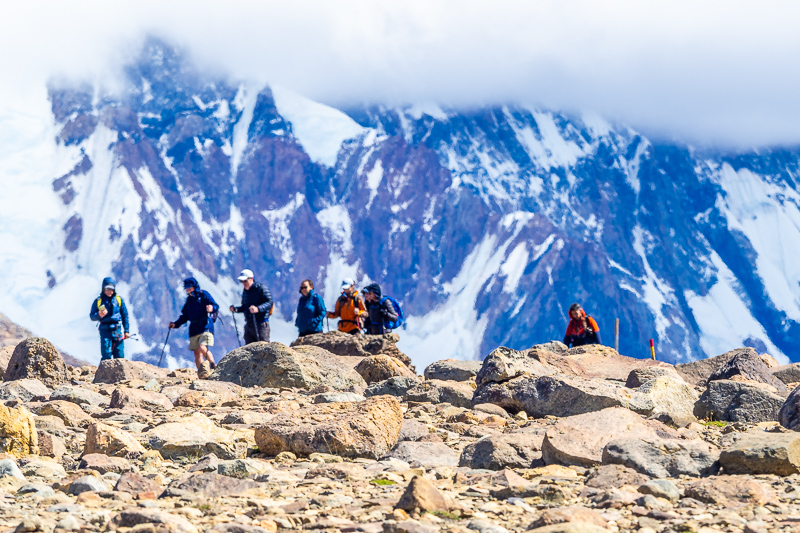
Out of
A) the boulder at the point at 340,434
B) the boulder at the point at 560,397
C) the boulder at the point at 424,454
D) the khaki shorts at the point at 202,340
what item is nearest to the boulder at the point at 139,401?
the boulder at the point at 340,434

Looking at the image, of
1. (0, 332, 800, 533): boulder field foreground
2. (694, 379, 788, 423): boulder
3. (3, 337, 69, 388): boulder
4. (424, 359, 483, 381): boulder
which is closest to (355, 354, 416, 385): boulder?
(0, 332, 800, 533): boulder field foreground

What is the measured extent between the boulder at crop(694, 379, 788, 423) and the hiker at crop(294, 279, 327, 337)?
378 inches

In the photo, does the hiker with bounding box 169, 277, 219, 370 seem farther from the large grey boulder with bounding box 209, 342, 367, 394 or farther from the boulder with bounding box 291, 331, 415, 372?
the large grey boulder with bounding box 209, 342, 367, 394

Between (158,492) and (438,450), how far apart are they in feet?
8.74

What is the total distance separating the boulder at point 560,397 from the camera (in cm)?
1030

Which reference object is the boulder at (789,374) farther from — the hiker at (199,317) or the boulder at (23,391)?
the boulder at (23,391)

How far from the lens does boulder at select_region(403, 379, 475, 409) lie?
469 inches

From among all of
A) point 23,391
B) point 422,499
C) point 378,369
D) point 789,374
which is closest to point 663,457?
point 422,499

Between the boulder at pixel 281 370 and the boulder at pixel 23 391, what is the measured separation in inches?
102

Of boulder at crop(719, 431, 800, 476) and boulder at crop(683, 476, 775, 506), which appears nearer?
boulder at crop(683, 476, 775, 506)

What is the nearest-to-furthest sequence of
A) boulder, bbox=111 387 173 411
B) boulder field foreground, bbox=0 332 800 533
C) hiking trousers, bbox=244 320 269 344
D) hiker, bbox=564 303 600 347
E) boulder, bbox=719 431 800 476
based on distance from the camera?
1. boulder field foreground, bbox=0 332 800 533
2. boulder, bbox=719 431 800 476
3. boulder, bbox=111 387 173 411
4. hiking trousers, bbox=244 320 269 344
5. hiker, bbox=564 303 600 347

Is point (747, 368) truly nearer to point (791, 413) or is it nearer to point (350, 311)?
point (791, 413)

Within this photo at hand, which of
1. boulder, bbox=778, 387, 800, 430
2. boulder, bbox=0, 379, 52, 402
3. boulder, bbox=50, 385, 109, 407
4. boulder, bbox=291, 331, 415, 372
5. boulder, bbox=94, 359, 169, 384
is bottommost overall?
boulder, bbox=778, 387, 800, 430

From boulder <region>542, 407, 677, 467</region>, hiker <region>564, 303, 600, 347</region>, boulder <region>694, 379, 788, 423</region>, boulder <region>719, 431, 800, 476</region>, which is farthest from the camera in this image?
hiker <region>564, 303, 600, 347</region>
